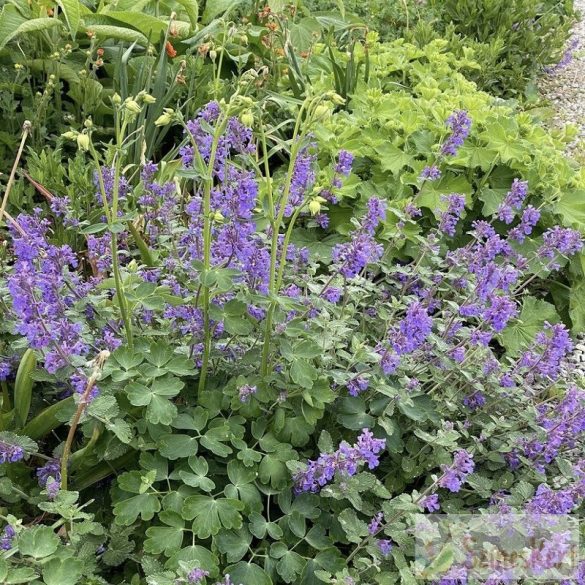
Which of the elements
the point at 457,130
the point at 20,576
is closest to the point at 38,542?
the point at 20,576

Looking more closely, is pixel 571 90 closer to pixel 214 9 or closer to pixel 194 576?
pixel 214 9

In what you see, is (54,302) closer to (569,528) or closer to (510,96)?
(569,528)

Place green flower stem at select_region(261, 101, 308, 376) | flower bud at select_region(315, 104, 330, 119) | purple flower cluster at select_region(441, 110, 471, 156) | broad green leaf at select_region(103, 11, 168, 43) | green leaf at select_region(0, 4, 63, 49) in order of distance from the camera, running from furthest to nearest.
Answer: broad green leaf at select_region(103, 11, 168, 43) < green leaf at select_region(0, 4, 63, 49) < purple flower cluster at select_region(441, 110, 471, 156) < green flower stem at select_region(261, 101, 308, 376) < flower bud at select_region(315, 104, 330, 119)

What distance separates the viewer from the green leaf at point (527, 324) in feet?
8.75

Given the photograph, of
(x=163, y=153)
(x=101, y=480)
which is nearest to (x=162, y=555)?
(x=101, y=480)

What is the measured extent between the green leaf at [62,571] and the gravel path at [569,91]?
12.4 ft

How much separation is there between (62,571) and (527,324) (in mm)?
1947

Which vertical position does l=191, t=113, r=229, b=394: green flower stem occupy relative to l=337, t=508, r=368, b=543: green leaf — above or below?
above

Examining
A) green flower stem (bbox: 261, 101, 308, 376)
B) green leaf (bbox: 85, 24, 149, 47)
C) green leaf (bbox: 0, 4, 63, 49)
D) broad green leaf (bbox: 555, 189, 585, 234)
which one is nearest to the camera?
green flower stem (bbox: 261, 101, 308, 376)

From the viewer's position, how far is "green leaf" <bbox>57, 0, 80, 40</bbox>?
3043mm

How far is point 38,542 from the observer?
1.40 meters

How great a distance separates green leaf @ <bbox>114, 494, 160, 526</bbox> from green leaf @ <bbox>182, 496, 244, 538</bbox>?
3.1 inches

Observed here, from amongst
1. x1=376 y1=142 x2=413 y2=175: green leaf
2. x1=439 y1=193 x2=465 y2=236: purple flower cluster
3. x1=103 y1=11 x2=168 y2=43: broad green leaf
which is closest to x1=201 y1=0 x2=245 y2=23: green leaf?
x1=103 y1=11 x2=168 y2=43: broad green leaf

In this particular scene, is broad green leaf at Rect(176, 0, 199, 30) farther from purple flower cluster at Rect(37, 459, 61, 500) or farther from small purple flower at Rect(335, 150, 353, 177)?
purple flower cluster at Rect(37, 459, 61, 500)
